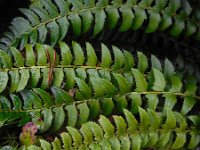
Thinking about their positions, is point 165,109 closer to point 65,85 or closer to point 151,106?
point 151,106

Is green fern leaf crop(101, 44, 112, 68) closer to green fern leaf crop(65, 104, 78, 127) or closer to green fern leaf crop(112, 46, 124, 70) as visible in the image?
green fern leaf crop(112, 46, 124, 70)

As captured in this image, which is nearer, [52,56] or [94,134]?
[94,134]

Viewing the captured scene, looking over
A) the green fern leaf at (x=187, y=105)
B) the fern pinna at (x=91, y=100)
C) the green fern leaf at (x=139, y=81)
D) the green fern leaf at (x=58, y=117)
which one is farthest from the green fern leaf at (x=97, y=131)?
the green fern leaf at (x=187, y=105)

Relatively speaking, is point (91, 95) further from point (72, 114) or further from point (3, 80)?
point (3, 80)

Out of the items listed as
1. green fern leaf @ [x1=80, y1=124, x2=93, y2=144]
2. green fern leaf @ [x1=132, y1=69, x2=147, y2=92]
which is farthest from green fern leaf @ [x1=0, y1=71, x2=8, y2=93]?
green fern leaf @ [x1=132, y1=69, x2=147, y2=92]

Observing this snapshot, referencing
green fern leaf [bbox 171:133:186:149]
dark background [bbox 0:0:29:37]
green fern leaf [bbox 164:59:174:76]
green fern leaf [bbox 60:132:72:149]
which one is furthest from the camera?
dark background [bbox 0:0:29:37]

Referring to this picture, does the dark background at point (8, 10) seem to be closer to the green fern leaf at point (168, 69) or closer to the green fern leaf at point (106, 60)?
the green fern leaf at point (106, 60)

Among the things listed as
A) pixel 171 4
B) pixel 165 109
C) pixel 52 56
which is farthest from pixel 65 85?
pixel 171 4

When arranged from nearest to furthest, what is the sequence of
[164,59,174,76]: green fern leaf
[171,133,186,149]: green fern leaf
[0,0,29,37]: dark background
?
[171,133,186,149]: green fern leaf, [164,59,174,76]: green fern leaf, [0,0,29,37]: dark background
